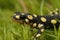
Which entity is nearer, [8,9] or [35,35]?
[35,35]

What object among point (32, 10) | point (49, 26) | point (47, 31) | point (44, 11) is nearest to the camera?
point (47, 31)

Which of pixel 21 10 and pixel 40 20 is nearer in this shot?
pixel 40 20

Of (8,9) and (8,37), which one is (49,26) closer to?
(8,37)

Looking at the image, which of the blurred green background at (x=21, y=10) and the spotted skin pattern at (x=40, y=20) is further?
the spotted skin pattern at (x=40, y=20)

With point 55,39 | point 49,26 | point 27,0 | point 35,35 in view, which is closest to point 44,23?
point 49,26

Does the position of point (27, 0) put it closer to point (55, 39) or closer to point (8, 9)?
point (8, 9)

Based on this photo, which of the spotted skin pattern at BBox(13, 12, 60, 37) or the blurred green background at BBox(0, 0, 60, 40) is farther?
the spotted skin pattern at BBox(13, 12, 60, 37)

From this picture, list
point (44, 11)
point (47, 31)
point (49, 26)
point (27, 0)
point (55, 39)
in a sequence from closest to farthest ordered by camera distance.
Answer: point (55, 39) < point (47, 31) < point (49, 26) < point (44, 11) < point (27, 0)
